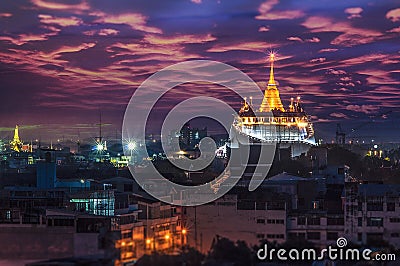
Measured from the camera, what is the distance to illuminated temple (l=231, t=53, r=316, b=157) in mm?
61656

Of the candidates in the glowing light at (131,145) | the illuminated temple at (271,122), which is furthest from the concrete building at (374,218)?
the glowing light at (131,145)

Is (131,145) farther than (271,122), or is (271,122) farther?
(131,145)

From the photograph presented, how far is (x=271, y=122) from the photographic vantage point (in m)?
61.8

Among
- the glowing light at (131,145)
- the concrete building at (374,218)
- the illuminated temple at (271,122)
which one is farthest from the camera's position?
the glowing light at (131,145)

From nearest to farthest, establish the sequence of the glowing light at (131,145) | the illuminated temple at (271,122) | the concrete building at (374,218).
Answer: the concrete building at (374,218)
the illuminated temple at (271,122)
the glowing light at (131,145)

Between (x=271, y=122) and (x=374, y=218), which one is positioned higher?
(x=271, y=122)

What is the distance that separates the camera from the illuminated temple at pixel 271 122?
202ft

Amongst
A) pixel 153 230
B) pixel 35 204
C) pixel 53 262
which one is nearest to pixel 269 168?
pixel 35 204

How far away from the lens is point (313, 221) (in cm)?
1781

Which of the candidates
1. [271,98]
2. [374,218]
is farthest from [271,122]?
[374,218]

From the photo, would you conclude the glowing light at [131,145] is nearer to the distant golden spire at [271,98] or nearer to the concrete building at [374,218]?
the distant golden spire at [271,98]

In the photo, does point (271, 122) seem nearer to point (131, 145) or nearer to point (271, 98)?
point (271, 98)

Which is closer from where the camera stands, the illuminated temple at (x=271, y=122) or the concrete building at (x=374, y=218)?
the concrete building at (x=374, y=218)

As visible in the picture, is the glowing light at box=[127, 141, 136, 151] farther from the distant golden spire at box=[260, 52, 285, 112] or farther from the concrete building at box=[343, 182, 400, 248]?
the concrete building at box=[343, 182, 400, 248]
